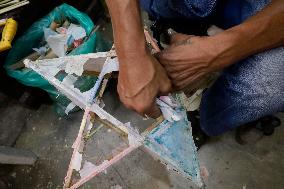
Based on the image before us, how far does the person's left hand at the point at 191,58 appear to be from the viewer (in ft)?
3.98

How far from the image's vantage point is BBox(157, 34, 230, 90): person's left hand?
121 cm

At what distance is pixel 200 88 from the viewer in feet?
5.83

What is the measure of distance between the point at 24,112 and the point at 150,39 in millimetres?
1236

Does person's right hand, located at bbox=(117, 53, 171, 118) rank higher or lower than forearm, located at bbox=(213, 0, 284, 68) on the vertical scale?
lower

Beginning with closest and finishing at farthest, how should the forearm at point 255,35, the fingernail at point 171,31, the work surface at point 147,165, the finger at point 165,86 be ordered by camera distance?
1. the forearm at point 255,35
2. the finger at point 165,86
3. the fingernail at point 171,31
4. the work surface at point 147,165

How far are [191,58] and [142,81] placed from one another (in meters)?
0.19

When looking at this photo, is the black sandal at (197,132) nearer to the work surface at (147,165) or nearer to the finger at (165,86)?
the work surface at (147,165)

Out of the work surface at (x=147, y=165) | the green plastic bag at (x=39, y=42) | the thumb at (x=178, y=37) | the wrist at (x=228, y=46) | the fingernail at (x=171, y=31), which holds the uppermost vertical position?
the wrist at (x=228, y=46)

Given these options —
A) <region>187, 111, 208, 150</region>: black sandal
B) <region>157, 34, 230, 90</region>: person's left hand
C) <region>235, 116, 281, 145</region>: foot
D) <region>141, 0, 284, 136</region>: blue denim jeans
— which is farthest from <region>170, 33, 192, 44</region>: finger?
<region>235, 116, 281, 145</region>: foot

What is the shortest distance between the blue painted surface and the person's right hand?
13cm

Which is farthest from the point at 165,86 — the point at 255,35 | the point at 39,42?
the point at 39,42

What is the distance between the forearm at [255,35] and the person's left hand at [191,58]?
0.02m

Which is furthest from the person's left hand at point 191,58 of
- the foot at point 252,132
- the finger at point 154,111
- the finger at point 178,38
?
the foot at point 252,132

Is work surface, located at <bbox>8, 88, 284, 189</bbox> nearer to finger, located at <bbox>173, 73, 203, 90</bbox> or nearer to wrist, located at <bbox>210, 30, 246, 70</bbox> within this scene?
finger, located at <bbox>173, 73, 203, 90</bbox>
